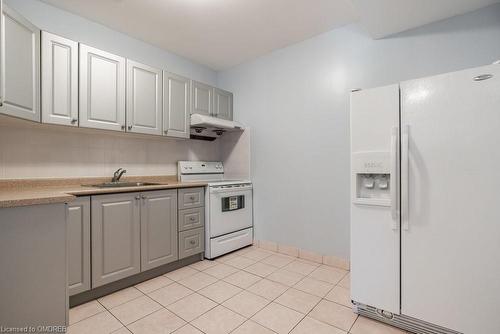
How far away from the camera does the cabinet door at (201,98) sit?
2.95m

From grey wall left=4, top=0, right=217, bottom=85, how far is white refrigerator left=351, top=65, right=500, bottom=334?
239cm

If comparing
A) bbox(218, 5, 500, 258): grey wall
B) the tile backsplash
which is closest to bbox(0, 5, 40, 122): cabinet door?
the tile backsplash

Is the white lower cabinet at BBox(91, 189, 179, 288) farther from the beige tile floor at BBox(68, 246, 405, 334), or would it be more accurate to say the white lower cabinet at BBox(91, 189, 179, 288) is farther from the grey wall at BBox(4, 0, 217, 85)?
the grey wall at BBox(4, 0, 217, 85)

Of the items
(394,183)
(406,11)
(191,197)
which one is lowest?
(191,197)

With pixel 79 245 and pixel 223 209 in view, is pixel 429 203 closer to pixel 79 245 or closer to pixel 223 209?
pixel 223 209

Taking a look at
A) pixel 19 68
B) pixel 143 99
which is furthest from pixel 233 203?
pixel 19 68

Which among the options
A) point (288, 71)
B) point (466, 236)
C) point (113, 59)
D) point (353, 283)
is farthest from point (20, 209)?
point (288, 71)

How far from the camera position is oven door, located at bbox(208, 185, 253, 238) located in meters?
2.77

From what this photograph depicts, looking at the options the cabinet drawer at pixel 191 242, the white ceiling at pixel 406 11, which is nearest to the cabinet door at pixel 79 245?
the cabinet drawer at pixel 191 242

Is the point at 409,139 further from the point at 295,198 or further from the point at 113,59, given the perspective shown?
the point at 113,59

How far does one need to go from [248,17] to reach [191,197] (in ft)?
6.31

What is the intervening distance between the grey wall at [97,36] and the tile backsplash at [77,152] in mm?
908

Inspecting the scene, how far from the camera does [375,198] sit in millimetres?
1681

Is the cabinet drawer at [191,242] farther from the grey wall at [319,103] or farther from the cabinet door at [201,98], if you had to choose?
the cabinet door at [201,98]
